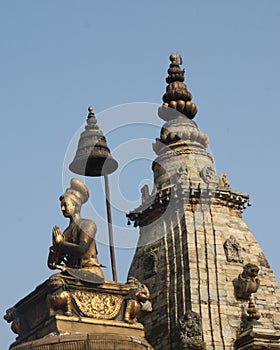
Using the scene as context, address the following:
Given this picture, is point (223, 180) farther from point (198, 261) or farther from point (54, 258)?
point (54, 258)

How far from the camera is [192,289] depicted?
36.1 metres

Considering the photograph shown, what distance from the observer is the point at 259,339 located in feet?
110

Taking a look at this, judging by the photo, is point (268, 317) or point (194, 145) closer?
point (268, 317)

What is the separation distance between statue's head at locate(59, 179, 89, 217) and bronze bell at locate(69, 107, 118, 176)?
1.48 metres

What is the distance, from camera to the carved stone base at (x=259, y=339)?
33094 millimetres

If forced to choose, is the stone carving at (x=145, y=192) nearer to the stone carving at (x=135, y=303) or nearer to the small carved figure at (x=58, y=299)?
the stone carving at (x=135, y=303)

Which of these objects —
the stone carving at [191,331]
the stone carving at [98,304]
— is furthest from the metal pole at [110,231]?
the stone carving at [191,331]

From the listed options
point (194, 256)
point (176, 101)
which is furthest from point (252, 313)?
point (176, 101)

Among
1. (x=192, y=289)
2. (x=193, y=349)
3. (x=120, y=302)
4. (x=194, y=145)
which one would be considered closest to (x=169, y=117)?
(x=194, y=145)

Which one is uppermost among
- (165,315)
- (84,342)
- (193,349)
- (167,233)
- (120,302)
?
(167,233)

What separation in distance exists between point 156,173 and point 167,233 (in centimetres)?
392

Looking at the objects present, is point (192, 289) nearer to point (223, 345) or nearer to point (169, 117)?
point (223, 345)

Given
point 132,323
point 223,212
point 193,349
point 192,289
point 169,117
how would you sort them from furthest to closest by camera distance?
1. point 169,117
2. point 223,212
3. point 192,289
4. point 193,349
5. point 132,323

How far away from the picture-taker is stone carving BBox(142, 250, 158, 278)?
38.2 meters
